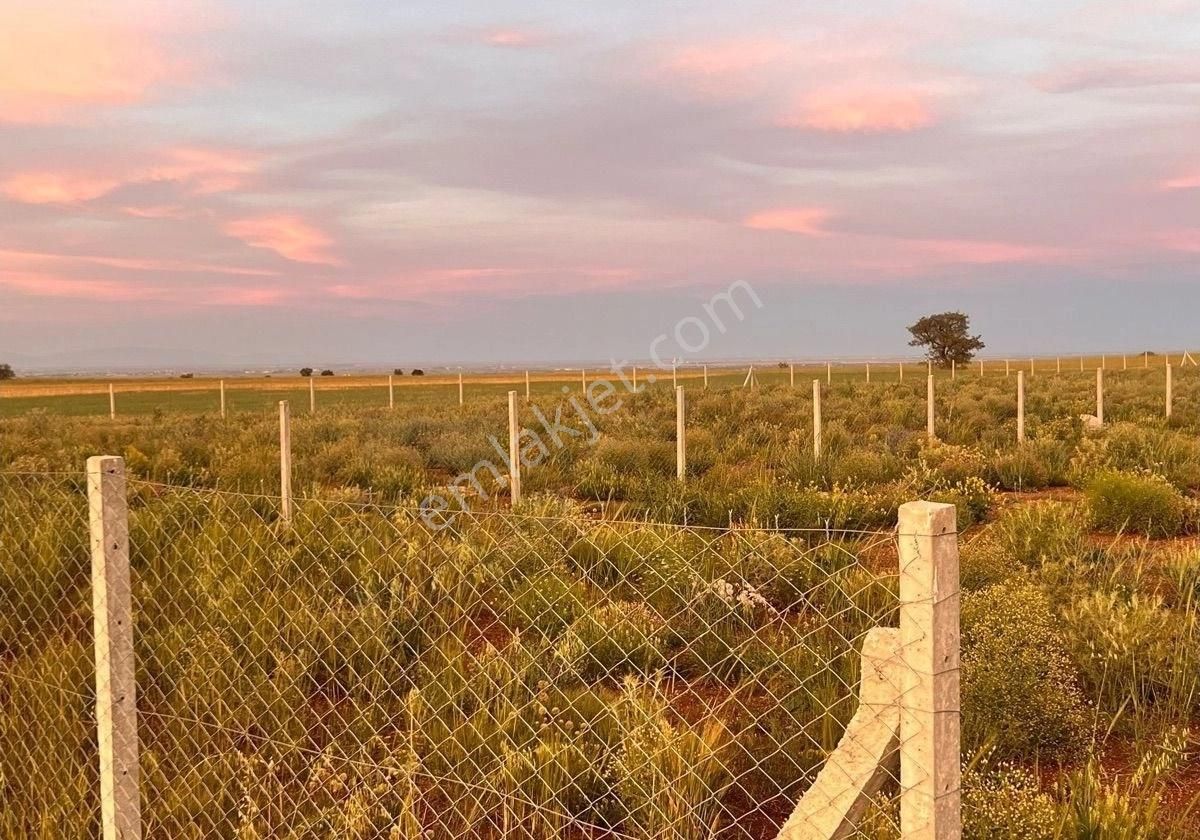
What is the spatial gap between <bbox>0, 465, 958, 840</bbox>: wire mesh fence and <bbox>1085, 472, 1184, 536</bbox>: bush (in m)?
5.31

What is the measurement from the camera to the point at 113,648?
12.8 feet

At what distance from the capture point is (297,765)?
15.8 ft

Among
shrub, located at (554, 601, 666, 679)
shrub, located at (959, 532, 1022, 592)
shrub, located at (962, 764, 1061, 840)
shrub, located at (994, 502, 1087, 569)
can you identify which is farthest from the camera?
shrub, located at (994, 502, 1087, 569)

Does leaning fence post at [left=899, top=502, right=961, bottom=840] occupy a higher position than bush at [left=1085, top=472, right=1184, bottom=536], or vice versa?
leaning fence post at [left=899, top=502, right=961, bottom=840]

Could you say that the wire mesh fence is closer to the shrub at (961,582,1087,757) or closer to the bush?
the shrub at (961,582,1087,757)

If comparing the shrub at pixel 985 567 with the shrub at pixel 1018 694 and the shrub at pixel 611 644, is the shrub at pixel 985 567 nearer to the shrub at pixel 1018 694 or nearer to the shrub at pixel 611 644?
the shrub at pixel 1018 694

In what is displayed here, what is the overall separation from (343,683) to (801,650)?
9.08 feet

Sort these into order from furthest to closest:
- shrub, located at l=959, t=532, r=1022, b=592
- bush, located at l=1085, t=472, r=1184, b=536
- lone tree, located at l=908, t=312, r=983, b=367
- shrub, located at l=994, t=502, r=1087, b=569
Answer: lone tree, located at l=908, t=312, r=983, b=367, bush, located at l=1085, t=472, r=1184, b=536, shrub, located at l=994, t=502, r=1087, b=569, shrub, located at l=959, t=532, r=1022, b=592

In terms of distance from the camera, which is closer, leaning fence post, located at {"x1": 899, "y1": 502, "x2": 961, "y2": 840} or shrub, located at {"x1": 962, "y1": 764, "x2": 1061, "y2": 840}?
leaning fence post, located at {"x1": 899, "y1": 502, "x2": 961, "y2": 840}

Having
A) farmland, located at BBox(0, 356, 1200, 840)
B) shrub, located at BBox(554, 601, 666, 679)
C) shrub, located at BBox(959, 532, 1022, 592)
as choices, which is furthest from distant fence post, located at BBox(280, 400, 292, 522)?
shrub, located at BBox(959, 532, 1022, 592)

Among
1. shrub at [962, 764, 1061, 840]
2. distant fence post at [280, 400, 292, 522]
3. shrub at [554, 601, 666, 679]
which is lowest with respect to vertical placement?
shrub at [962, 764, 1061, 840]

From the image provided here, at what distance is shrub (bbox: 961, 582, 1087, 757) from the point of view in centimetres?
480

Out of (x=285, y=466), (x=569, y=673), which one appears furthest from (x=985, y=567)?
(x=285, y=466)

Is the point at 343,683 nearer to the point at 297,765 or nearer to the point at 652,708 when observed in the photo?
the point at 297,765
